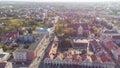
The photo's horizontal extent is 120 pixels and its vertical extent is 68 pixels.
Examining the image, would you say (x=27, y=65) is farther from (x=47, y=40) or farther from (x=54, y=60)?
(x=47, y=40)

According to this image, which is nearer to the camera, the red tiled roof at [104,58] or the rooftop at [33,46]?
the red tiled roof at [104,58]

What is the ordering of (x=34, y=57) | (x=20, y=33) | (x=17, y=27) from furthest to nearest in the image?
(x=17, y=27) < (x=20, y=33) < (x=34, y=57)

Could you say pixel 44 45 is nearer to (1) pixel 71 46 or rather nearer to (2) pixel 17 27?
(1) pixel 71 46

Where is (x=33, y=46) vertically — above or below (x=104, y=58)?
above

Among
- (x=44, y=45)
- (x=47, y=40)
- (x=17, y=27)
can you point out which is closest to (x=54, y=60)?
(x=44, y=45)

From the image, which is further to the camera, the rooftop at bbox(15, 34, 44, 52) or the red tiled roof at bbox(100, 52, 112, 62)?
the rooftop at bbox(15, 34, 44, 52)

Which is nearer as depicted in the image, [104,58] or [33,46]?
[104,58]

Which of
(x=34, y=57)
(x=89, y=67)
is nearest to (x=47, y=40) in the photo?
(x=34, y=57)

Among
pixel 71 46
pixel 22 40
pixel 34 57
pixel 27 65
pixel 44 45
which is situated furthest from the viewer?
pixel 22 40

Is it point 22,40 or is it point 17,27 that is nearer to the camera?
point 22,40
